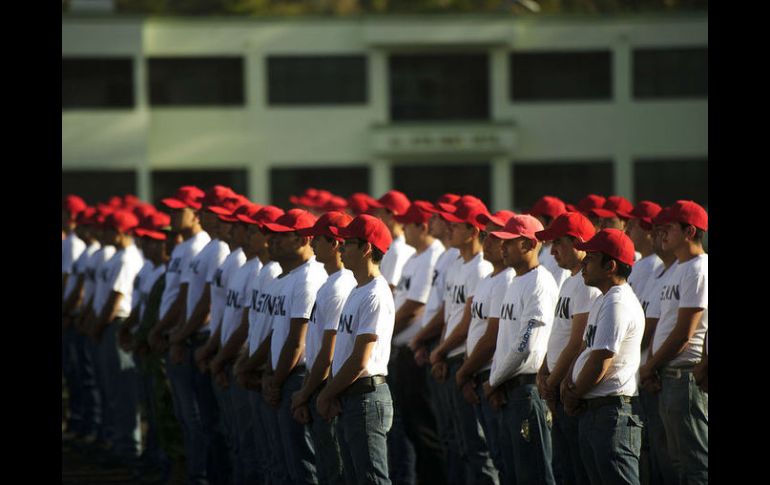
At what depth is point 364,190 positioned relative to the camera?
150 ft

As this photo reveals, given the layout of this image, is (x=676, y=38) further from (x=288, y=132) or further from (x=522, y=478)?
(x=522, y=478)

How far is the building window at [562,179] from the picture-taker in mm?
46000

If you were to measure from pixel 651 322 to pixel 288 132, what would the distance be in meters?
35.9

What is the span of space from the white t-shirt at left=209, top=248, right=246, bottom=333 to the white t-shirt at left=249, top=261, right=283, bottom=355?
1.15 m

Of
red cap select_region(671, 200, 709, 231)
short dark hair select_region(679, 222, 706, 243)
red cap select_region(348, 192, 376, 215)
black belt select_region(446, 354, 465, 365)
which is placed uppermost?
red cap select_region(348, 192, 376, 215)

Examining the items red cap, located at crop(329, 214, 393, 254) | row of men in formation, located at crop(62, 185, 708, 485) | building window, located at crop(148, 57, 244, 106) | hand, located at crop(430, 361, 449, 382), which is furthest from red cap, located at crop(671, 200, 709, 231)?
building window, located at crop(148, 57, 244, 106)

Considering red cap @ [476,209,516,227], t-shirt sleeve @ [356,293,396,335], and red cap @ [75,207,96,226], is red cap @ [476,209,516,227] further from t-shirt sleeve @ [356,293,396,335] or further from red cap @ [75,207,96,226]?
red cap @ [75,207,96,226]

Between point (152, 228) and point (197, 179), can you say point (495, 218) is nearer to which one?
point (152, 228)

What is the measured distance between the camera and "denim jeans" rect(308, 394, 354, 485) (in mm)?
8195

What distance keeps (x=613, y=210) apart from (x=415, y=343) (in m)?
2.00

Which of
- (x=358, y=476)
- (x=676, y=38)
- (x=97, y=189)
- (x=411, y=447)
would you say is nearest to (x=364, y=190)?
(x=97, y=189)

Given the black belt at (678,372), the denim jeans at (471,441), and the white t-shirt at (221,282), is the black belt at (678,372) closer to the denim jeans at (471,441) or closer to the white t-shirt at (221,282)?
the denim jeans at (471,441)

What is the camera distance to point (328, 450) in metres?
8.25

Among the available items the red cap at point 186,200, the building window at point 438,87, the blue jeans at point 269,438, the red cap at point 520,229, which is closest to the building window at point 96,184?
the building window at point 438,87
